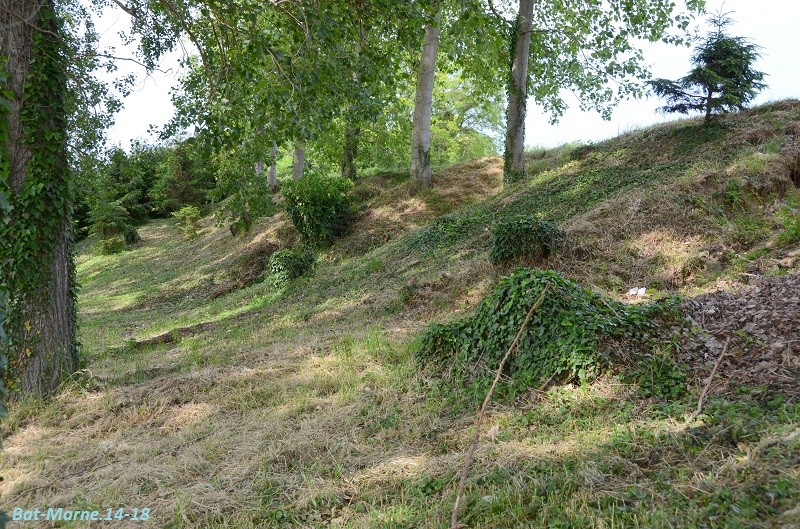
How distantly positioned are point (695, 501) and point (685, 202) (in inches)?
255

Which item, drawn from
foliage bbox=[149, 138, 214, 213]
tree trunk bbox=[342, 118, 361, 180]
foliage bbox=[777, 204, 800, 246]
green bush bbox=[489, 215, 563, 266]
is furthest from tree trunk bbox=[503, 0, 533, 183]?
foliage bbox=[149, 138, 214, 213]

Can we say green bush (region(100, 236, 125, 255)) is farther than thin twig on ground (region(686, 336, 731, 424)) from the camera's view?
Yes

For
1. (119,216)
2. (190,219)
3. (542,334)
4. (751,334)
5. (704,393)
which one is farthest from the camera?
(119,216)

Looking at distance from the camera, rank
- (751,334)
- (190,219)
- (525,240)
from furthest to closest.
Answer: (190,219)
(525,240)
(751,334)

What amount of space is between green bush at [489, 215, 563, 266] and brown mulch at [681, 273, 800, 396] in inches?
105

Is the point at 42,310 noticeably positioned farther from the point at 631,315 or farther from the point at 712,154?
the point at 712,154

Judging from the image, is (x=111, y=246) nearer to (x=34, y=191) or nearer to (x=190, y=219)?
(x=190, y=219)

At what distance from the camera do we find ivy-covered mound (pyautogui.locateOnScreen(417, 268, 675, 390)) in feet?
15.4

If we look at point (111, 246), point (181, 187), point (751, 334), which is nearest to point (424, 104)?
point (751, 334)

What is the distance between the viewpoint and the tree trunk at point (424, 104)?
14.7m

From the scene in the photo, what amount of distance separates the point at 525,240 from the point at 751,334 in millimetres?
3576

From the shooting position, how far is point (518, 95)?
1372 cm

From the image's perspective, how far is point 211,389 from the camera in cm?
593

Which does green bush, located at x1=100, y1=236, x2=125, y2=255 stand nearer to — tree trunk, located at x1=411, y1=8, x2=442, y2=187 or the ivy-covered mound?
tree trunk, located at x1=411, y1=8, x2=442, y2=187
